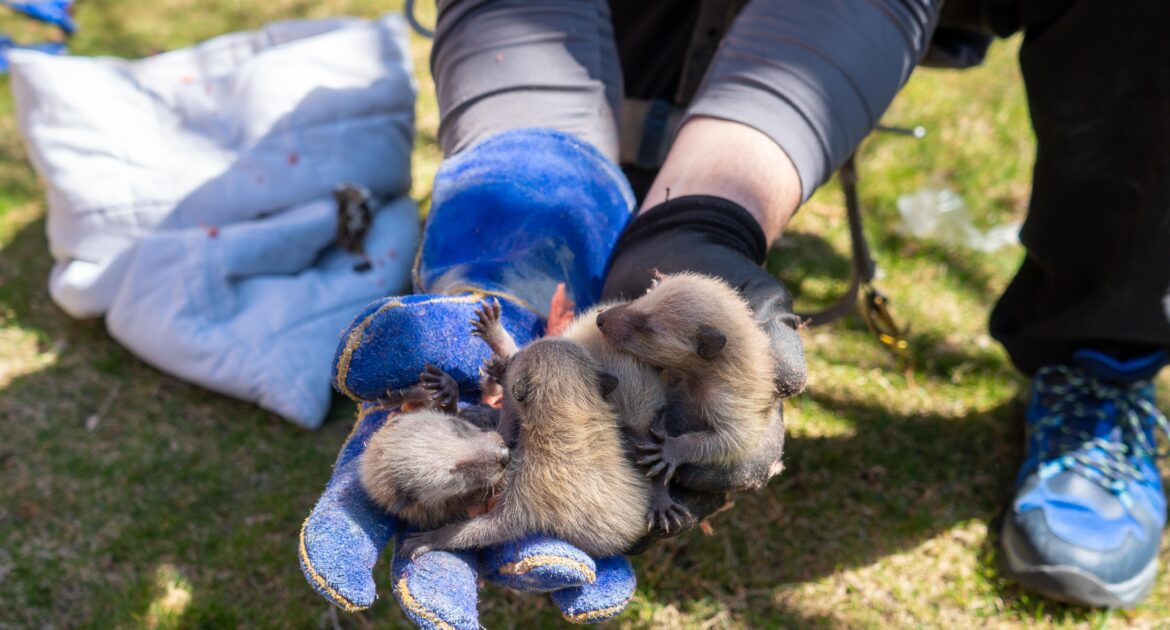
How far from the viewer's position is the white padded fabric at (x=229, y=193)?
3.43m

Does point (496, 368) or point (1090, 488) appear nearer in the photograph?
point (496, 368)

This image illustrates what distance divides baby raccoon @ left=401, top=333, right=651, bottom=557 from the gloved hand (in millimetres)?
149

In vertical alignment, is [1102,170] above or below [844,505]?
above

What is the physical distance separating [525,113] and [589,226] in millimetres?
433

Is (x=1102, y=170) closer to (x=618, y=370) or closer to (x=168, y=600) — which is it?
(x=618, y=370)

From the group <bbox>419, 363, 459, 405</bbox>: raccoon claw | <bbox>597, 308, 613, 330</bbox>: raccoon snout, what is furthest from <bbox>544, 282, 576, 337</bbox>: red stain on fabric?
<bbox>419, 363, 459, 405</bbox>: raccoon claw

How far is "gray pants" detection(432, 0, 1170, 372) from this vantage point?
2.33 meters

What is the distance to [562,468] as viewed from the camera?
201 centimetres

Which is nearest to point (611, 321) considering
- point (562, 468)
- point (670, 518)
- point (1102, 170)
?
point (562, 468)

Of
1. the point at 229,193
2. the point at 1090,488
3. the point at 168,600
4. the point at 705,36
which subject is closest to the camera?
the point at 168,600

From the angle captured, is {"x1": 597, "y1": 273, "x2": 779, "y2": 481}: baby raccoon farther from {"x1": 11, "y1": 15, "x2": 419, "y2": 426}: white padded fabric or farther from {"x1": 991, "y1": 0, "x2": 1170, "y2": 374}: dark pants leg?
{"x1": 11, "y1": 15, "x2": 419, "y2": 426}: white padded fabric

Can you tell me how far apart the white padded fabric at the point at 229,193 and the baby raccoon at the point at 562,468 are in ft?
5.07

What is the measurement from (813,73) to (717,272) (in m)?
0.66

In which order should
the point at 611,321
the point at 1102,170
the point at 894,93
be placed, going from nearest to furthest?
the point at 611,321, the point at 894,93, the point at 1102,170
